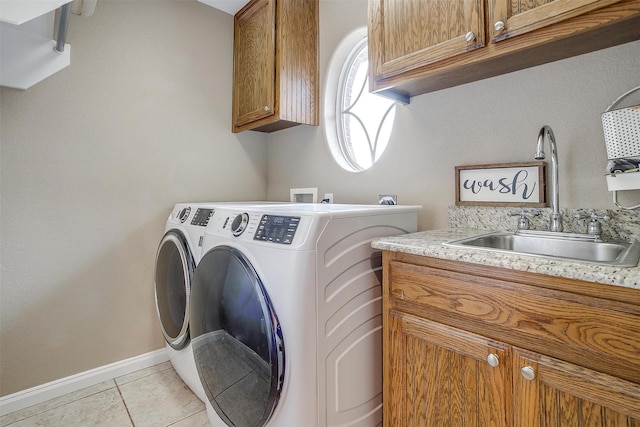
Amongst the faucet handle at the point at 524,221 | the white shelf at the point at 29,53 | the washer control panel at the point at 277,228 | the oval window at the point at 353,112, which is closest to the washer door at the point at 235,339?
the washer control panel at the point at 277,228

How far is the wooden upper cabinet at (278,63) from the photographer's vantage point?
202 cm

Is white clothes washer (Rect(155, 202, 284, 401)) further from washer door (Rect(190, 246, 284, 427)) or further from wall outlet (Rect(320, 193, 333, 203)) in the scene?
wall outlet (Rect(320, 193, 333, 203))

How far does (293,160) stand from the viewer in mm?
2492

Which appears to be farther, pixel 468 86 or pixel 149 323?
pixel 149 323

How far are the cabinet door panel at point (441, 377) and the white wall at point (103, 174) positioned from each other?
5.94 ft

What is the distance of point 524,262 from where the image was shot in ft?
2.54

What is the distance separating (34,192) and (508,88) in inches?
99.7

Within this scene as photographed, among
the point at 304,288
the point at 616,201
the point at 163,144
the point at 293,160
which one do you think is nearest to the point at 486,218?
the point at 616,201

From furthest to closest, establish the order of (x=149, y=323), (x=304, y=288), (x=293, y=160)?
(x=293, y=160)
(x=149, y=323)
(x=304, y=288)

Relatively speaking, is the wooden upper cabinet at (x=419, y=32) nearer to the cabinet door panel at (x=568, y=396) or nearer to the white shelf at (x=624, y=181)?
the white shelf at (x=624, y=181)

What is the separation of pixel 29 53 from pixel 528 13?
2396 mm

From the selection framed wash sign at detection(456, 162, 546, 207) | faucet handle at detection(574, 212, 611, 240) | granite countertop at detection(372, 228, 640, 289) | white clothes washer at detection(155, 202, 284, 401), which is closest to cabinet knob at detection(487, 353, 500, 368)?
granite countertop at detection(372, 228, 640, 289)

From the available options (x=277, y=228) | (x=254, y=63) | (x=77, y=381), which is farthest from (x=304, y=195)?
(x=77, y=381)

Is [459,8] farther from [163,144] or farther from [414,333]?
[163,144]
